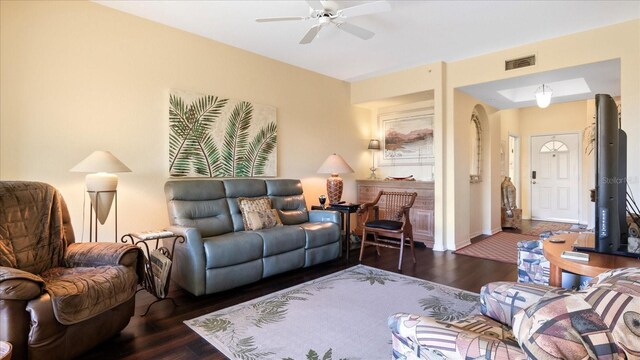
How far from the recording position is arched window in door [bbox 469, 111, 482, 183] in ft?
18.9

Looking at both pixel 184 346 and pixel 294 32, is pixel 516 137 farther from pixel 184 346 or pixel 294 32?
pixel 184 346

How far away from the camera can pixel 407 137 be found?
5566 mm

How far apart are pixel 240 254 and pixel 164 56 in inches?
87.8

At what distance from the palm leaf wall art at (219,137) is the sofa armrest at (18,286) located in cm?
191

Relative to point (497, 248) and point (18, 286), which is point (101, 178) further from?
point (497, 248)

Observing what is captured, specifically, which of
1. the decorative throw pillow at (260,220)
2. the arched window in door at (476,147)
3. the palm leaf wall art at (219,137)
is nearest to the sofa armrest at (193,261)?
the decorative throw pillow at (260,220)

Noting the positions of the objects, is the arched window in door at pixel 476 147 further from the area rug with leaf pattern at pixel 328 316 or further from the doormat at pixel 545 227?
the area rug with leaf pattern at pixel 328 316

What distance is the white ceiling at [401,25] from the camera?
304 cm

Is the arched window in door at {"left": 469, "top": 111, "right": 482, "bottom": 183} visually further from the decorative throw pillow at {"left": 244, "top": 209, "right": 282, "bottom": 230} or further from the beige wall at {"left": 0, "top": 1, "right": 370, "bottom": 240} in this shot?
the decorative throw pillow at {"left": 244, "top": 209, "right": 282, "bottom": 230}

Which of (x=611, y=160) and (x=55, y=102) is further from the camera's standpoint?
(x=55, y=102)

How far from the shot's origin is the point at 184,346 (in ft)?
6.80

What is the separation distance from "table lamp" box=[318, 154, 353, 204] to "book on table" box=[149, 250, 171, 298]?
2.57 metres

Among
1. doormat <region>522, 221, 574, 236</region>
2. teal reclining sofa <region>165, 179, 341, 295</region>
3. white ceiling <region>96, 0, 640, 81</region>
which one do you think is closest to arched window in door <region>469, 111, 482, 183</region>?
doormat <region>522, 221, 574, 236</region>

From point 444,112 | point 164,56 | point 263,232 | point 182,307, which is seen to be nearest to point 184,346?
point 182,307
